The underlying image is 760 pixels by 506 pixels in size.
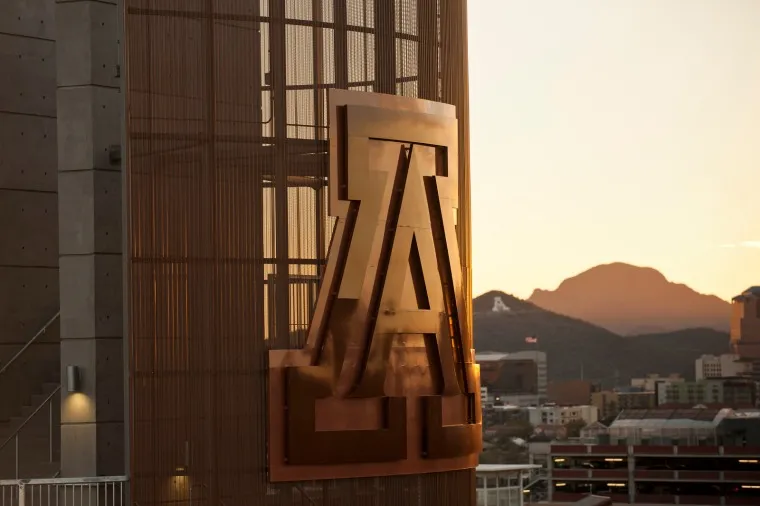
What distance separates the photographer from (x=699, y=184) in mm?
39000

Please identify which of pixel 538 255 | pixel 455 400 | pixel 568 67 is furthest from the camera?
pixel 538 255

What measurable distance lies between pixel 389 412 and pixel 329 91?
300cm

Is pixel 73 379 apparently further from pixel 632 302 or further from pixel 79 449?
pixel 632 302

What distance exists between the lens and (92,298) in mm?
12930

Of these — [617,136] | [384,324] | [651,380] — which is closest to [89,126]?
[384,324]

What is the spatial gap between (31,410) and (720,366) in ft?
118

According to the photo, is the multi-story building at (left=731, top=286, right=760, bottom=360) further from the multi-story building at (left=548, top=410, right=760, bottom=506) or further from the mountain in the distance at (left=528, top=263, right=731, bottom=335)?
the multi-story building at (left=548, top=410, right=760, bottom=506)

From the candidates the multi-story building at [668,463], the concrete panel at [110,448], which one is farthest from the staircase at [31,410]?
the multi-story building at [668,463]

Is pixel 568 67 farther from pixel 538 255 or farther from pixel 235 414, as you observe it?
pixel 235 414

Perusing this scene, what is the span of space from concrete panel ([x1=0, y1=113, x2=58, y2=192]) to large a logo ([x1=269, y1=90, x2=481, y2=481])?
5825 millimetres

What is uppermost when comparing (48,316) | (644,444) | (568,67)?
(568,67)

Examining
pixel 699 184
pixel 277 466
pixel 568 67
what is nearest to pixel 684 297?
pixel 699 184

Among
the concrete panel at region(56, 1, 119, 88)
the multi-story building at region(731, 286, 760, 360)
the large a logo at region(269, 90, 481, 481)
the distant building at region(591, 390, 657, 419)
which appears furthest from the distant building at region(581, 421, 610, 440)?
the concrete panel at region(56, 1, 119, 88)

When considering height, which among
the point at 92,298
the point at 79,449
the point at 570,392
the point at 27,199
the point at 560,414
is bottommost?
the point at 560,414
